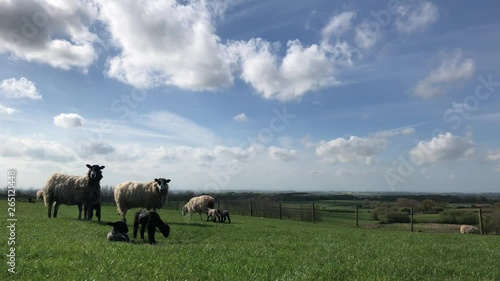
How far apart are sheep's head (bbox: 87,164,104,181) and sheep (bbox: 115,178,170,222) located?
3.53 metres

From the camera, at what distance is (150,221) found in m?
13.3

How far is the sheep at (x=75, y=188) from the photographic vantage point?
22062mm

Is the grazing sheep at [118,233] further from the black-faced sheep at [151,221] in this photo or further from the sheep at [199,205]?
the sheep at [199,205]

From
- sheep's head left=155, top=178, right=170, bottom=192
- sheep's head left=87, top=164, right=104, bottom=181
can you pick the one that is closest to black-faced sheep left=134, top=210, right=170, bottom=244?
sheep's head left=87, top=164, right=104, bottom=181

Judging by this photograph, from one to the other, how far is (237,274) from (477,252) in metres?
10.6

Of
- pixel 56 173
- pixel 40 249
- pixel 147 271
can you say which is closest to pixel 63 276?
pixel 147 271

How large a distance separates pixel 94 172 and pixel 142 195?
13.5 feet

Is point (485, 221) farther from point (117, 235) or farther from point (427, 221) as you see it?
point (117, 235)

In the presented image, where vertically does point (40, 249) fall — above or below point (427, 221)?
above

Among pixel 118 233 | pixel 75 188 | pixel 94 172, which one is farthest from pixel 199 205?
pixel 118 233

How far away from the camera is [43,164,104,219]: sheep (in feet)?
72.4

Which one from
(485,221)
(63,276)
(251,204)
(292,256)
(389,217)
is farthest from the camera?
(389,217)

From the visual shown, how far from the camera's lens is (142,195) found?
25.2 metres

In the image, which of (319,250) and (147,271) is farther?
(319,250)
